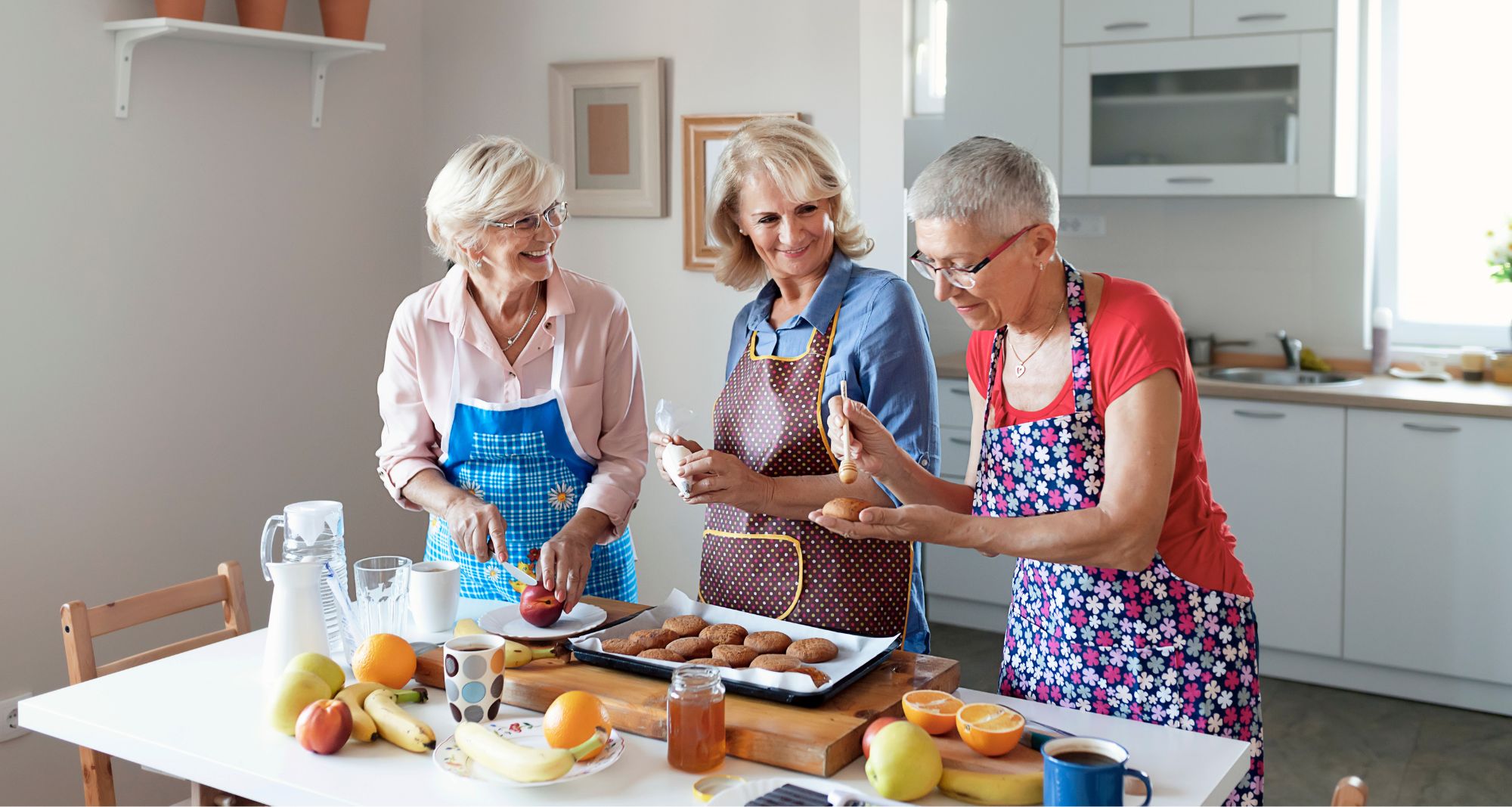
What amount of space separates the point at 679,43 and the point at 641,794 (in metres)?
2.44

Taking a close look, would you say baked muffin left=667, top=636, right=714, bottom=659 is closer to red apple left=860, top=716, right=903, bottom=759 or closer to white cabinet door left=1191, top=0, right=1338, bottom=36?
red apple left=860, top=716, right=903, bottom=759

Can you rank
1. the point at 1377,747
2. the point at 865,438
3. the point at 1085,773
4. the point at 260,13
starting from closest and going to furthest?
the point at 1085,773
the point at 865,438
the point at 260,13
the point at 1377,747

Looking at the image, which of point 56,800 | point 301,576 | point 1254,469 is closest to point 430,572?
point 301,576

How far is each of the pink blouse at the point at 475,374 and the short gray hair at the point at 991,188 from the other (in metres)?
0.83

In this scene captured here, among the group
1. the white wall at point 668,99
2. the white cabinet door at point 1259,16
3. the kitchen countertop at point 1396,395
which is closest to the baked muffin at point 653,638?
the white wall at point 668,99

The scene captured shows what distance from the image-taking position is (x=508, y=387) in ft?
7.57

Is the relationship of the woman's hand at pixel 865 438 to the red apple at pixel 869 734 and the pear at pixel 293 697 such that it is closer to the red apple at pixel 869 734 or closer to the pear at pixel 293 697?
the red apple at pixel 869 734

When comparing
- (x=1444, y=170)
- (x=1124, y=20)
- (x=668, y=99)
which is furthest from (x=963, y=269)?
(x=1444, y=170)

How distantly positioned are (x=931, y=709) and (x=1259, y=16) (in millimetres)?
3233

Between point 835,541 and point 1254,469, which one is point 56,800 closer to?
point 835,541

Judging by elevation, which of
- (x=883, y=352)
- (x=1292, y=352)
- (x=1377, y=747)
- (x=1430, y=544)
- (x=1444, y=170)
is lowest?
(x=1377, y=747)

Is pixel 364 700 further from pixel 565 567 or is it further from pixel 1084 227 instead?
pixel 1084 227

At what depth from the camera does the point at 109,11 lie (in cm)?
301

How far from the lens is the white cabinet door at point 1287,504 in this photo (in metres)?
4.00
